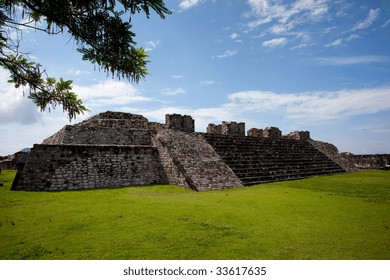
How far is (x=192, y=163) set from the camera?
12.4 m

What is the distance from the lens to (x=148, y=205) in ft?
23.8

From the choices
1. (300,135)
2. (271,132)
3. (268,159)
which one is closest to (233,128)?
(268,159)

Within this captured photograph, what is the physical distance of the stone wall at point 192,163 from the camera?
37.0ft

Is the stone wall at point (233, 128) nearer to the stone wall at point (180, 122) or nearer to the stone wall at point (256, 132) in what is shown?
the stone wall at point (256, 132)

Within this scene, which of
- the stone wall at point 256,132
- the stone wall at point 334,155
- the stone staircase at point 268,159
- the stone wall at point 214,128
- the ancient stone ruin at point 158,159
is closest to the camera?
the ancient stone ruin at point 158,159

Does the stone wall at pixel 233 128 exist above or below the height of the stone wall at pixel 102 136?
above

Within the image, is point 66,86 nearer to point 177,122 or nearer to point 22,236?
point 22,236

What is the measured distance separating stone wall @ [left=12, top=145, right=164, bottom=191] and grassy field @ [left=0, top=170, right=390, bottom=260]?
203 cm

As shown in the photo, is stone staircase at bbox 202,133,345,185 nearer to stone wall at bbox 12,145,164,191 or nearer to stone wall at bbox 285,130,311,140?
stone wall at bbox 285,130,311,140

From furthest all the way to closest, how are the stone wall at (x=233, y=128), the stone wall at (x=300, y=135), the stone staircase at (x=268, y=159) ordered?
1. the stone wall at (x=300, y=135)
2. the stone wall at (x=233, y=128)
3. the stone staircase at (x=268, y=159)

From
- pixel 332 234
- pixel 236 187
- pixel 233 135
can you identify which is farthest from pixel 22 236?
pixel 233 135

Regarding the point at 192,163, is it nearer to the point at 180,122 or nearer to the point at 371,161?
the point at 180,122

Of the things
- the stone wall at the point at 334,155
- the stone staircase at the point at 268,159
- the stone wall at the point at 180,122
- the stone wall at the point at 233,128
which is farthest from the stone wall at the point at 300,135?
the stone wall at the point at 180,122

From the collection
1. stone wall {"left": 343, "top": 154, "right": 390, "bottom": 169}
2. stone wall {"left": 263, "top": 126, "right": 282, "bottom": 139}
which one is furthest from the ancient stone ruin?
stone wall {"left": 343, "top": 154, "right": 390, "bottom": 169}
